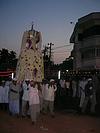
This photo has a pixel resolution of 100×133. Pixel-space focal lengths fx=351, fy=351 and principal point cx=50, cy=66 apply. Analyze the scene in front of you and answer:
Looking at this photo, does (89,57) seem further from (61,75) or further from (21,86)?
(21,86)

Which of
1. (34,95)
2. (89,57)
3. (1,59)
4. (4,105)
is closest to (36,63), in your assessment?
(34,95)

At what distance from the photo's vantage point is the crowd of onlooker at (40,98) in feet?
42.1

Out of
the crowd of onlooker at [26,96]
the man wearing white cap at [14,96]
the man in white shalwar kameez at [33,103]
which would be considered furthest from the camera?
the man wearing white cap at [14,96]

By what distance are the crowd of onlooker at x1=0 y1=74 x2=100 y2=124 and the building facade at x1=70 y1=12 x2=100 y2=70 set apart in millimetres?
12435

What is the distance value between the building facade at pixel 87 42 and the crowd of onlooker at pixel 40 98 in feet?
40.8

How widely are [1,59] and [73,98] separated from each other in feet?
104

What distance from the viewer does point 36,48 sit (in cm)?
1501

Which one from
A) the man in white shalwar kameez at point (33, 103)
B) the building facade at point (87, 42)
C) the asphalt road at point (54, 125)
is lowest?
the asphalt road at point (54, 125)

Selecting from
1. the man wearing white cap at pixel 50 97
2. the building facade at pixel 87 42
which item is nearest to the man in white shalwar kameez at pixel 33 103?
the man wearing white cap at pixel 50 97

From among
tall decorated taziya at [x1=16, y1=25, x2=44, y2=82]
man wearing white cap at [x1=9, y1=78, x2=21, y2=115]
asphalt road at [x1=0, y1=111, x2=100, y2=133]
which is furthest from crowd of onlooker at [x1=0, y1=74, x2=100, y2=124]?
asphalt road at [x1=0, y1=111, x2=100, y2=133]

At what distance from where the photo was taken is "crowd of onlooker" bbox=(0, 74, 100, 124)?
1284cm

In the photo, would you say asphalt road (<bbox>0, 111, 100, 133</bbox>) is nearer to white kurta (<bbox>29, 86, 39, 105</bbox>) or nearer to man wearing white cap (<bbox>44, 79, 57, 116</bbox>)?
man wearing white cap (<bbox>44, 79, 57, 116</bbox>)

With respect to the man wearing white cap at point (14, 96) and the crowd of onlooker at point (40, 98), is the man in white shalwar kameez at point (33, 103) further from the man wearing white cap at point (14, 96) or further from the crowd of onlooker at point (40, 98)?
the man wearing white cap at point (14, 96)

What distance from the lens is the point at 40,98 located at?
14.9 meters
